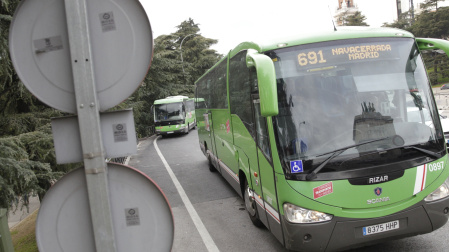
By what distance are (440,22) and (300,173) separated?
55183 millimetres

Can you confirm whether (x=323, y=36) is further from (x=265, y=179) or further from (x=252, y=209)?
(x=252, y=209)

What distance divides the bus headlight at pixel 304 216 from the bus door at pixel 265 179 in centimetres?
34

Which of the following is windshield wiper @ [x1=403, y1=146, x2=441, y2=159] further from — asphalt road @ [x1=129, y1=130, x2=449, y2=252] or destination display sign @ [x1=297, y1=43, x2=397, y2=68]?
asphalt road @ [x1=129, y1=130, x2=449, y2=252]

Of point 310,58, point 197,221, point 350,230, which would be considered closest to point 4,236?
point 350,230

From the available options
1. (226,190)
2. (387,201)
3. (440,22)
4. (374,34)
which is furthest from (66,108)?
(440,22)

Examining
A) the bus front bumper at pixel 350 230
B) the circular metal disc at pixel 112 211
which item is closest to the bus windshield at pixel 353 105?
the bus front bumper at pixel 350 230

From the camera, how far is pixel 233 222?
670cm

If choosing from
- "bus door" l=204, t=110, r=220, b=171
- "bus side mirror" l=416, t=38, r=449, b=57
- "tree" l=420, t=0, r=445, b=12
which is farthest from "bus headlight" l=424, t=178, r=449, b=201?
"tree" l=420, t=0, r=445, b=12

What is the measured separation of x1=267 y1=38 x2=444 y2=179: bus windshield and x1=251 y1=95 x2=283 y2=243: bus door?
1.24 ft

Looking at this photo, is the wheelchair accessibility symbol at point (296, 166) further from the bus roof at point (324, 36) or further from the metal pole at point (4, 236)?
the metal pole at point (4, 236)

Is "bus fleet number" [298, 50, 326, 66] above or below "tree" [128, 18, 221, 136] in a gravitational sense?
below

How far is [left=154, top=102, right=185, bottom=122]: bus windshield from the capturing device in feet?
88.0

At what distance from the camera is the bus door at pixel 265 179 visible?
4.67 m

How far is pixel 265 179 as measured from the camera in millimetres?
5020
